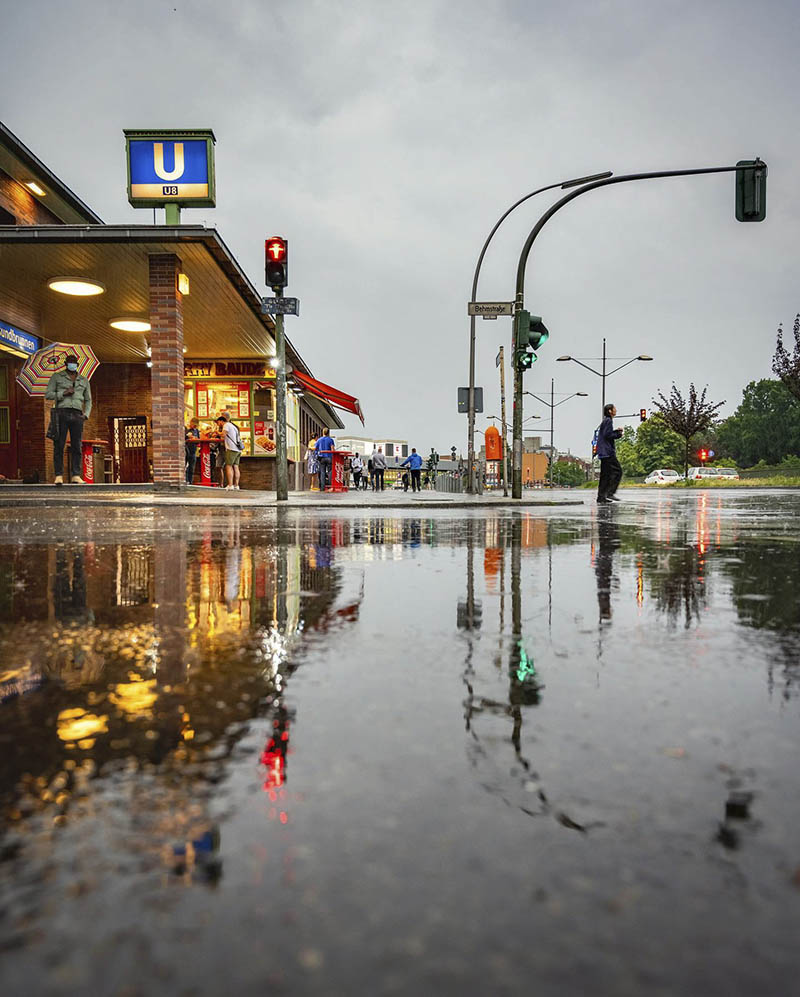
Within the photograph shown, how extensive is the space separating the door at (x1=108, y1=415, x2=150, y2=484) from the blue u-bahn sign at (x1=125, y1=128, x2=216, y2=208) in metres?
11.5

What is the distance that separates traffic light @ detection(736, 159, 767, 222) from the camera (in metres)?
14.7

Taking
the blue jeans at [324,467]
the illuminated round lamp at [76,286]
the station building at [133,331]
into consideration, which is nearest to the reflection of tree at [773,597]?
the station building at [133,331]

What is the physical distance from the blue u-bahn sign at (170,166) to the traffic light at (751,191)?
1081 cm

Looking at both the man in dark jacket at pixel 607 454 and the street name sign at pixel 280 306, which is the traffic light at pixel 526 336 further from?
the street name sign at pixel 280 306

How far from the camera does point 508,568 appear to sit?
5031 millimetres

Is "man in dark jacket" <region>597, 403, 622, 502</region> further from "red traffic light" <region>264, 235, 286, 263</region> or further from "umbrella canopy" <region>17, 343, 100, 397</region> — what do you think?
"umbrella canopy" <region>17, 343, 100, 397</region>

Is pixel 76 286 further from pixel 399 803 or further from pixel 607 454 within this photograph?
pixel 399 803

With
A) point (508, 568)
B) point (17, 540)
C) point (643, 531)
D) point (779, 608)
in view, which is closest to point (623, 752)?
point (779, 608)

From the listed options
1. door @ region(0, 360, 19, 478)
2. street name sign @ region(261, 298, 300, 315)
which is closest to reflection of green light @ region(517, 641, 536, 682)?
street name sign @ region(261, 298, 300, 315)

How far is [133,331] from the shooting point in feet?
73.5

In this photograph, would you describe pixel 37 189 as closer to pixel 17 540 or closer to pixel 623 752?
pixel 17 540

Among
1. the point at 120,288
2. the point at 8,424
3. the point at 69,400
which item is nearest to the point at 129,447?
the point at 8,424

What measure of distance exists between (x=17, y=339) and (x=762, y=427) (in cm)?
9999

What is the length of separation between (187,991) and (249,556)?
16.2 ft
